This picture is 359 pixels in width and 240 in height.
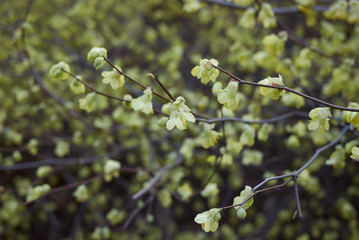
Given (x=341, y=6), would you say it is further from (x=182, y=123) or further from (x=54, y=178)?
(x=54, y=178)

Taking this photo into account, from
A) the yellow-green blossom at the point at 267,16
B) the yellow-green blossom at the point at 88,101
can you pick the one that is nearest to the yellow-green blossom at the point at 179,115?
the yellow-green blossom at the point at 88,101

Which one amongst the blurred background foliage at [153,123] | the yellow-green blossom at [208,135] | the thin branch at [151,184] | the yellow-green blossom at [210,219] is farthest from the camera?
the blurred background foliage at [153,123]

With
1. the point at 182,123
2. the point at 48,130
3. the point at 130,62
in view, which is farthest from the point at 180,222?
the point at 182,123

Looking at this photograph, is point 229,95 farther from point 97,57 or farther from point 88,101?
point 88,101

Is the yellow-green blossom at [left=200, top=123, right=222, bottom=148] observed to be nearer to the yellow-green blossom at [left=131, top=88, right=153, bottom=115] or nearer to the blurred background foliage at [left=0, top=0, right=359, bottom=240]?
the yellow-green blossom at [left=131, top=88, right=153, bottom=115]

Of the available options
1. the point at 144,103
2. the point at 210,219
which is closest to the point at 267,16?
the point at 144,103

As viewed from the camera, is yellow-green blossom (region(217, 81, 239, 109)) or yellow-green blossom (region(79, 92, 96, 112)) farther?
yellow-green blossom (region(79, 92, 96, 112))

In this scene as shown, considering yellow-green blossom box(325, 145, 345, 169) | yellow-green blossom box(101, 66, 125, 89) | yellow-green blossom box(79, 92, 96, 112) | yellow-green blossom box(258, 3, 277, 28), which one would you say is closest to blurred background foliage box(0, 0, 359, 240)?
yellow-green blossom box(258, 3, 277, 28)

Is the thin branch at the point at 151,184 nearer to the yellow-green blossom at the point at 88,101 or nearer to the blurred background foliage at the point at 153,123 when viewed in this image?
the blurred background foliage at the point at 153,123

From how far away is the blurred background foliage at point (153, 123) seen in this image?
2.42 meters

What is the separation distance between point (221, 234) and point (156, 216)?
2.74ft

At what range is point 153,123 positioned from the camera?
103 inches

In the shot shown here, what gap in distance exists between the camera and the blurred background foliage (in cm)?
242

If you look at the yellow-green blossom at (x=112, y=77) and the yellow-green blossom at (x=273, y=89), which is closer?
the yellow-green blossom at (x=273, y=89)
